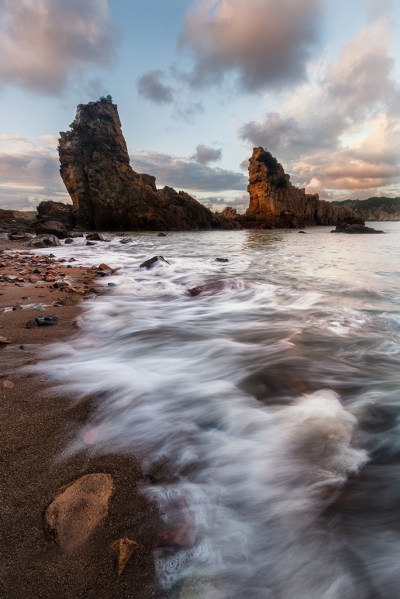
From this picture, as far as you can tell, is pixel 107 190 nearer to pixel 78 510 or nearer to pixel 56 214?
pixel 56 214

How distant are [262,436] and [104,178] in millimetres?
40203

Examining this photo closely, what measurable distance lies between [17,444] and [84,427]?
0.33m

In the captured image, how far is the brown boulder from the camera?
106 cm

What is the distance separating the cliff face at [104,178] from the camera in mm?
36312

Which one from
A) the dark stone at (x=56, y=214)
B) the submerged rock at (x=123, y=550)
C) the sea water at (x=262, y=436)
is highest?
the dark stone at (x=56, y=214)

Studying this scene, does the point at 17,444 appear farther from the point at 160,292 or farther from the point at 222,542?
the point at 160,292

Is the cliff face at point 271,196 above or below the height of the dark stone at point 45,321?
above

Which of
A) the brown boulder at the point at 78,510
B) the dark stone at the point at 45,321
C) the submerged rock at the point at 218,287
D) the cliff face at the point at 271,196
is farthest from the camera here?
the cliff face at the point at 271,196

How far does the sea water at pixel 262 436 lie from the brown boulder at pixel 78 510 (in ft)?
0.73

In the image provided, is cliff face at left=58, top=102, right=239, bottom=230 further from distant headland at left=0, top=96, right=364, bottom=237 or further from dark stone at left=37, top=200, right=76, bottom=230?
dark stone at left=37, top=200, right=76, bottom=230

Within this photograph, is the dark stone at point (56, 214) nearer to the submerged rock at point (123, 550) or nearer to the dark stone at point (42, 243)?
the dark stone at point (42, 243)

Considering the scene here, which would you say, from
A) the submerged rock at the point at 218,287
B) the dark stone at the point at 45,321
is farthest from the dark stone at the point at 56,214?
the dark stone at the point at 45,321

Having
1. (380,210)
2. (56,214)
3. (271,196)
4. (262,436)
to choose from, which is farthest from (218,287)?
(380,210)

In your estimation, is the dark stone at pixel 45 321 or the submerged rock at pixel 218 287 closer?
the dark stone at pixel 45 321
